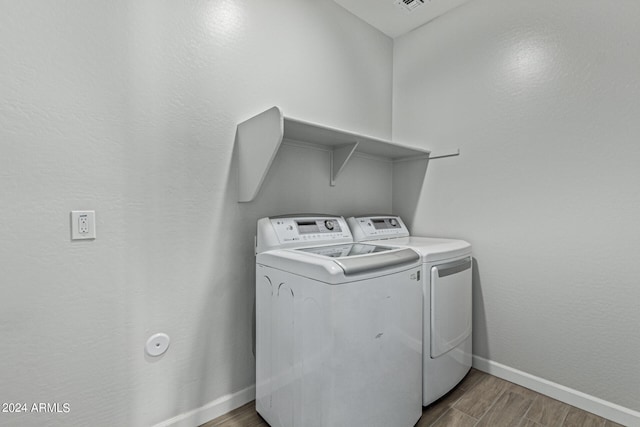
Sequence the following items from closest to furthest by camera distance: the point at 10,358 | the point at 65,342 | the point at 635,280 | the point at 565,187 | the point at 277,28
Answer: the point at 10,358 → the point at 65,342 → the point at 635,280 → the point at 565,187 → the point at 277,28

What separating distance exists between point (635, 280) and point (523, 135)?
0.95 metres

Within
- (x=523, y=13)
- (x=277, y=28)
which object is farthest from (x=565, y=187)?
(x=277, y=28)

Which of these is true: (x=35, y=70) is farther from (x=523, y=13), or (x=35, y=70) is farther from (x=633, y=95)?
(x=633, y=95)

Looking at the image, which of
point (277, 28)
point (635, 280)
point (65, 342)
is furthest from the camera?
point (277, 28)

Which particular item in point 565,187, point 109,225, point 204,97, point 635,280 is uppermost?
point 204,97

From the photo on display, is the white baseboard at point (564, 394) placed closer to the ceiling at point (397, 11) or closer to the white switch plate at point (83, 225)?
the white switch plate at point (83, 225)

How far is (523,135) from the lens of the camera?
186cm

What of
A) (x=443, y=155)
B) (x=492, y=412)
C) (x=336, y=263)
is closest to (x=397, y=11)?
(x=443, y=155)

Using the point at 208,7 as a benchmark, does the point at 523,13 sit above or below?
above

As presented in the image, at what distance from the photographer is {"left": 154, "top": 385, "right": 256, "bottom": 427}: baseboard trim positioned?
4.80 feet

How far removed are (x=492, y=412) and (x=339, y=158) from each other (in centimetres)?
171

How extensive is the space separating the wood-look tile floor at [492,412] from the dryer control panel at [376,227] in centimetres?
102

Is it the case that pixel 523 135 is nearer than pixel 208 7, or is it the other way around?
pixel 208 7

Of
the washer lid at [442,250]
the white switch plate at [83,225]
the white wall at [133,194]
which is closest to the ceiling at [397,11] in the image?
the white wall at [133,194]
